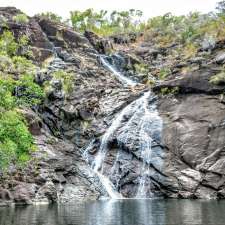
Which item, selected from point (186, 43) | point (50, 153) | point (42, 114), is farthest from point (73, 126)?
point (186, 43)

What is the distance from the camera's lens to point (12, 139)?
153 ft

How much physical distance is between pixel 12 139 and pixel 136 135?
67.4 feet

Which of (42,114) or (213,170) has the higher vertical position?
(42,114)

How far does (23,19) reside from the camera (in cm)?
9444

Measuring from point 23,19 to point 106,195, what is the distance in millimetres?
49765

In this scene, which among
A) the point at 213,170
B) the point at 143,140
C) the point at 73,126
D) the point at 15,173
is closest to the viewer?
the point at 15,173

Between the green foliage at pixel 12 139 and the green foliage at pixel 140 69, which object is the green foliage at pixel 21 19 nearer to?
the green foliage at pixel 140 69

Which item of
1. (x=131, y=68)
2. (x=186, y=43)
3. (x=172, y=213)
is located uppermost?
(x=186, y=43)

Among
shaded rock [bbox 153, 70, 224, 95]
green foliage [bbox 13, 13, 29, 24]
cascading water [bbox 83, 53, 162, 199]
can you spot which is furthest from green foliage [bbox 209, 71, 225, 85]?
green foliage [bbox 13, 13, 29, 24]

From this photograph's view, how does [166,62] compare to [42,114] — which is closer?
[42,114]

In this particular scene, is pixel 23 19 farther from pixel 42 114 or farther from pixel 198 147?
pixel 198 147

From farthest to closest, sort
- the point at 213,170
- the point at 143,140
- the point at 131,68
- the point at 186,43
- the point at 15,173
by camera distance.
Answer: the point at 186,43, the point at 131,68, the point at 143,140, the point at 213,170, the point at 15,173

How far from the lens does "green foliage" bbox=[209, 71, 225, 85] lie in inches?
2606

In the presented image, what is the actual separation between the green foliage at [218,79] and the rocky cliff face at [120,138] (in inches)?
28.6
